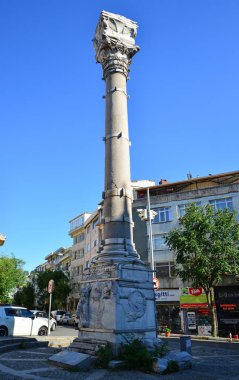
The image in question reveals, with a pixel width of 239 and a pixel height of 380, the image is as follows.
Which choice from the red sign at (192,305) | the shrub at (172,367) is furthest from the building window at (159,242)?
the shrub at (172,367)

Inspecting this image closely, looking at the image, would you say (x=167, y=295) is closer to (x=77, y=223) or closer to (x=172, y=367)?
(x=172, y=367)

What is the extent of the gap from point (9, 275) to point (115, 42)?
37452 millimetres

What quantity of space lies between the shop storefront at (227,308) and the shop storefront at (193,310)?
104 cm

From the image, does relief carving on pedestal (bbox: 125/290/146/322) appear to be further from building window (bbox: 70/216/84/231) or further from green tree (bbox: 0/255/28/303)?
building window (bbox: 70/216/84/231)

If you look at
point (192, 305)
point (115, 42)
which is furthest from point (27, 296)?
point (115, 42)

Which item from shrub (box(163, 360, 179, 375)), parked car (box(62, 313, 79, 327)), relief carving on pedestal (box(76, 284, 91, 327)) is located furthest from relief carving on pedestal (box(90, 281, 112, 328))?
parked car (box(62, 313, 79, 327))

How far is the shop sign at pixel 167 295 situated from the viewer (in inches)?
1227

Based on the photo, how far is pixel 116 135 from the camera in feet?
41.2

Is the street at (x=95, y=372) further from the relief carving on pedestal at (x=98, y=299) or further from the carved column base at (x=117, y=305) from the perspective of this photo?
the relief carving on pedestal at (x=98, y=299)

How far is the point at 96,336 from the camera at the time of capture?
10094 mm

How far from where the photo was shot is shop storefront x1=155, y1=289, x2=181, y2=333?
101ft

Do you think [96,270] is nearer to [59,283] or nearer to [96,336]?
[96,336]

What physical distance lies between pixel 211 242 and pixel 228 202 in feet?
24.3

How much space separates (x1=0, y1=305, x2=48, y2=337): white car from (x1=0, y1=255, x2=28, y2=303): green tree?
2543 cm
